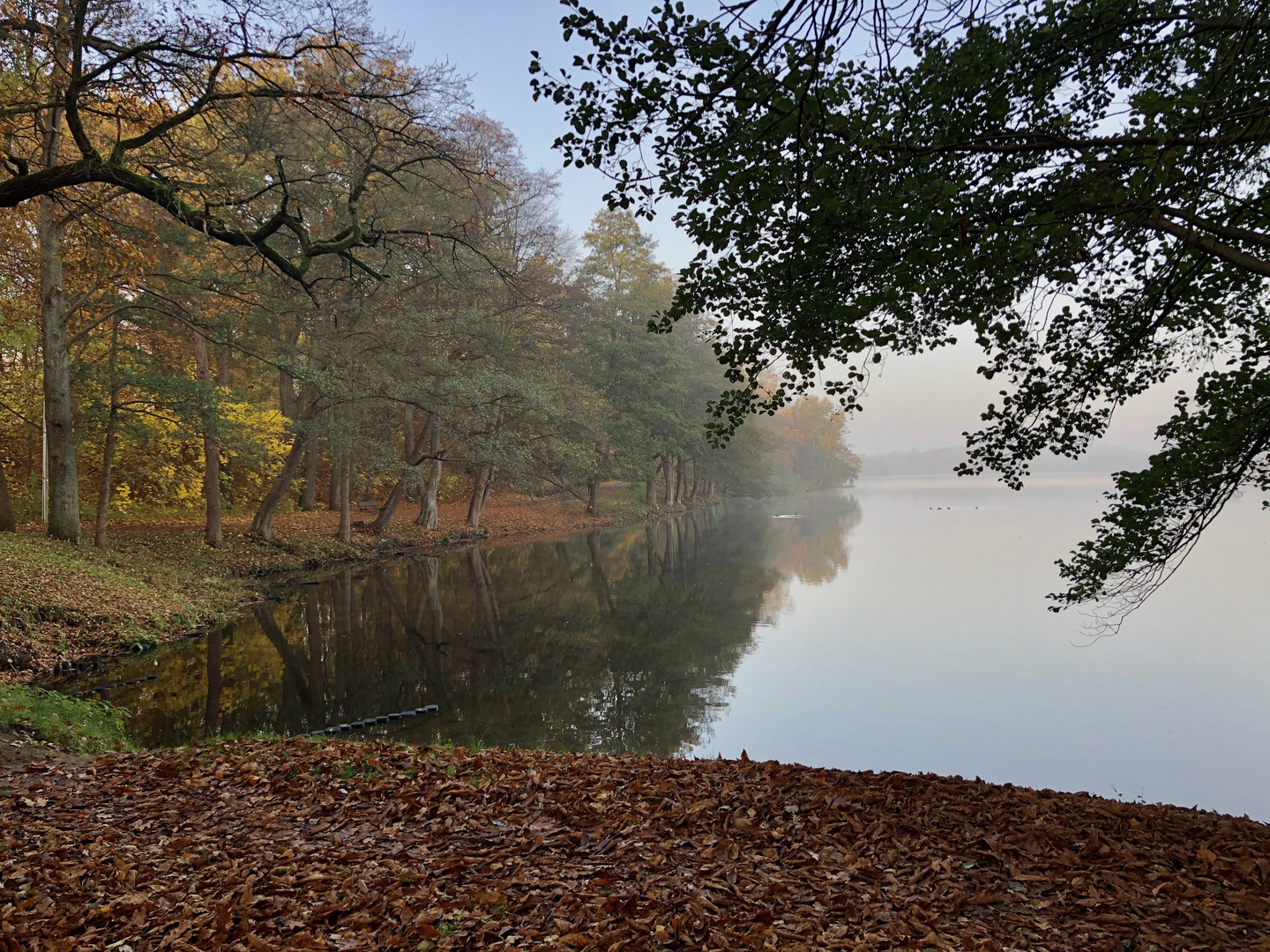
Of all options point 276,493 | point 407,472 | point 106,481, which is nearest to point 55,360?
point 106,481

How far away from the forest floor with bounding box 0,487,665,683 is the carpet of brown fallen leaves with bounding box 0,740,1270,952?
532 cm

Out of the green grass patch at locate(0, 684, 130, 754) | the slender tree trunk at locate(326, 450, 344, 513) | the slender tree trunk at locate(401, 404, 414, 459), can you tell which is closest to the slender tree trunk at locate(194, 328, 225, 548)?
the slender tree trunk at locate(326, 450, 344, 513)

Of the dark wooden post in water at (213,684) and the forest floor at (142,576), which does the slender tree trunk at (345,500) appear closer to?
the forest floor at (142,576)

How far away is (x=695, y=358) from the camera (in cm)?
4356

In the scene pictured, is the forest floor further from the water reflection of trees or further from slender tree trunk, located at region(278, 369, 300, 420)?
slender tree trunk, located at region(278, 369, 300, 420)

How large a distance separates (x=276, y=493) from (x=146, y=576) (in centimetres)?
505

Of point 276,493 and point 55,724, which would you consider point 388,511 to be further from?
point 55,724

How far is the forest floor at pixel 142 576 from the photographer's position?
9.51 m

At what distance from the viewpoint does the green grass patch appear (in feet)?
19.5

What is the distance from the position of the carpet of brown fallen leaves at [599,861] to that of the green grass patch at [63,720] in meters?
0.82

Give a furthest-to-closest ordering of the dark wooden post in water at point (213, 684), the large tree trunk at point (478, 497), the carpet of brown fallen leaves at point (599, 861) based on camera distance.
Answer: the large tree trunk at point (478, 497) < the dark wooden post in water at point (213, 684) < the carpet of brown fallen leaves at point (599, 861)

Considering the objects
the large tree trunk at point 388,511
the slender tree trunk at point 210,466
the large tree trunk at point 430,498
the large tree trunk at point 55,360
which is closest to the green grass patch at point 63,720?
the large tree trunk at point 55,360

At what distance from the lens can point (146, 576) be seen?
1298 centimetres

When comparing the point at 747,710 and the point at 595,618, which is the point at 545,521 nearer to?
the point at 595,618
